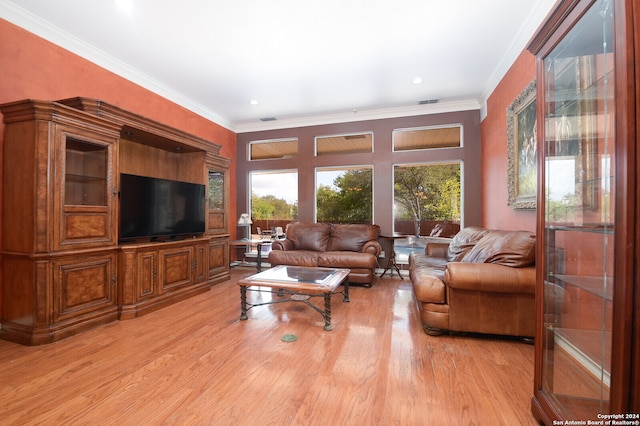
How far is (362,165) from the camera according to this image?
205 inches

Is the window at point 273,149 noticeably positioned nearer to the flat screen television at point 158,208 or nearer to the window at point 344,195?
the window at point 344,195

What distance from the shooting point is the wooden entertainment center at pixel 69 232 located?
7.53 feet

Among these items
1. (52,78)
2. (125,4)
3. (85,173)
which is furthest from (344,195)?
(52,78)

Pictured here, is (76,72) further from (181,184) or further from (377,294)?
(377,294)

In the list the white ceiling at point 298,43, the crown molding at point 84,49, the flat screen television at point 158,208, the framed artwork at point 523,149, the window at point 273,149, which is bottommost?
the flat screen television at point 158,208

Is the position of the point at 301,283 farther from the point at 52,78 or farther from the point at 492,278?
the point at 52,78

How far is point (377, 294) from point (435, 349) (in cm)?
154

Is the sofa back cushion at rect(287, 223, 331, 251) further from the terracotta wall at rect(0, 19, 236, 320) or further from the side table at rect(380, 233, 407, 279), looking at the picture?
the terracotta wall at rect(0, 19, 236, 320)

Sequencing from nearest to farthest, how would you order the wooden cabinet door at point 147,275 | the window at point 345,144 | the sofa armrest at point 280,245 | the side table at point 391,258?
1. the wooden cabinet door at point 147,275
2. the sofa armrest at point 280,245
3. the side table at point 391,258
4. the window at point 345,144

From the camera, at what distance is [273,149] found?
18.9 feet

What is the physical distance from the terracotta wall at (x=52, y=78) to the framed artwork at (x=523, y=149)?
4.67 m

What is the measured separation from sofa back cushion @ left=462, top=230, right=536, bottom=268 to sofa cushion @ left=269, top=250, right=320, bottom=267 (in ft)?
7.44

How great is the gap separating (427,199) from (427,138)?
1111 millimetres

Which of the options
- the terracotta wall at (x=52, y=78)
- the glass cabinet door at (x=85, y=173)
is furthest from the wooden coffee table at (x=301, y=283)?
the terracotta wall at (x=52, y=78)
